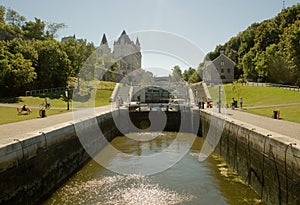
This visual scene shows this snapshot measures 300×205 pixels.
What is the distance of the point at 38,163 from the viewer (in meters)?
9.78

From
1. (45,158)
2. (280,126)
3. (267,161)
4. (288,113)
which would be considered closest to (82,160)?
(45,158)

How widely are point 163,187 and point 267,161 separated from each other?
432cm

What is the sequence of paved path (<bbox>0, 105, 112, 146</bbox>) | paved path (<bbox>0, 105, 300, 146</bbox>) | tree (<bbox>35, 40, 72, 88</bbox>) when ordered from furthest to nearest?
tree (<bbox>35, 40, 72, 88</bbox>) < paved path (<bbox>0, 105, 300, 146</bbox>) < paved path (<bbox>0, 105, 112, 146</bbox>)

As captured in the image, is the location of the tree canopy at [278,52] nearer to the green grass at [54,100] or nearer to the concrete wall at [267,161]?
the green grass at [54,100]

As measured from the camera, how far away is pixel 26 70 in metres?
36.4

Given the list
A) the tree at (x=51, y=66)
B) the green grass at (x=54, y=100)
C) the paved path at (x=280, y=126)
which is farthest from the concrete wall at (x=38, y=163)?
the tree at (x=51, y=66)

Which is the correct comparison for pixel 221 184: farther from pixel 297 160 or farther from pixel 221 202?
pixel 297 160

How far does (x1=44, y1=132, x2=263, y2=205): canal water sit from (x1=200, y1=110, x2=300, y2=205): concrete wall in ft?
1.88

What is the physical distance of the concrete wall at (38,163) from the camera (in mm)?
7836

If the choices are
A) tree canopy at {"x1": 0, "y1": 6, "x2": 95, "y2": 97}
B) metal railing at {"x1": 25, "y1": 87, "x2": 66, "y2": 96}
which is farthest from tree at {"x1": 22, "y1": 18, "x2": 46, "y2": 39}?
metal railing at {"x1": 25, "y1": 87, "x2": 66, "y2": 96}

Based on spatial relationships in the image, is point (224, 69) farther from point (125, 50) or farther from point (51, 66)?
point (125, 50)

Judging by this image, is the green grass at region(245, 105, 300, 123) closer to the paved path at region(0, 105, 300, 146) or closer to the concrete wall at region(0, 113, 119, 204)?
the paved path at region(0, 105, 300, 146)

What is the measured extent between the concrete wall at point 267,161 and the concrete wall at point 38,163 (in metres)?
7.76

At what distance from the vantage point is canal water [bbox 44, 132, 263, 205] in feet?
32.6
